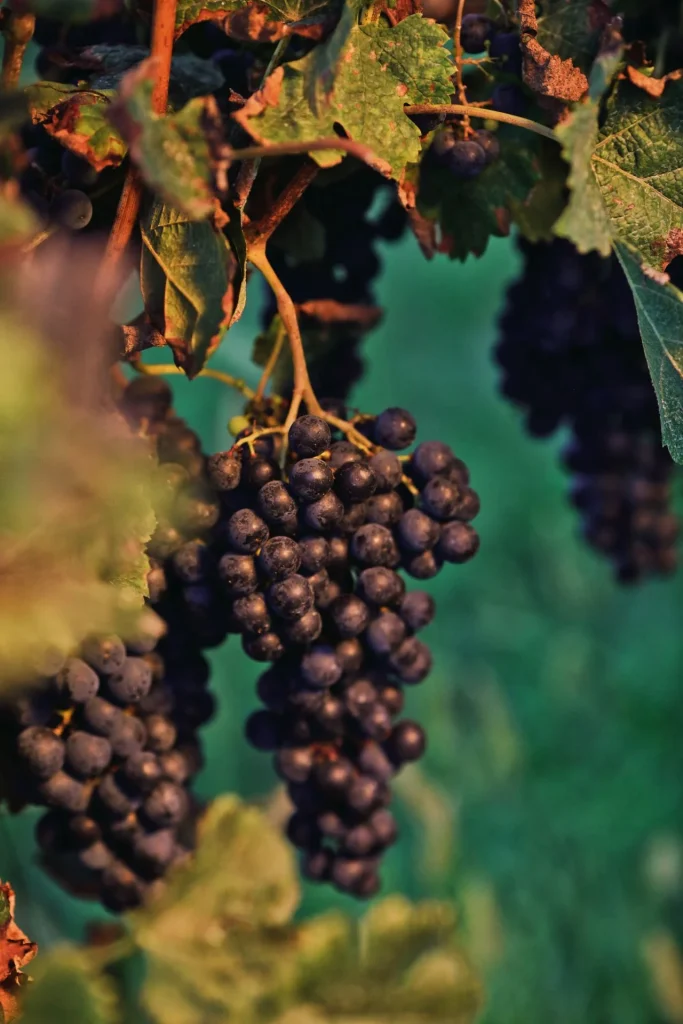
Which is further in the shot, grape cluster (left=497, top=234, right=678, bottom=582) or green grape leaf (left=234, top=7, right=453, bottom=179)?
grape cluster (left=497, top=234, right=678, bottom=582)

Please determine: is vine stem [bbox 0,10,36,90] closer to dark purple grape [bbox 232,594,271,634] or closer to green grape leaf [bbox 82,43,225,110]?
green grape leaf [bbox 82,43,225,110]

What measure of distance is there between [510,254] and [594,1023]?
56.0 inches

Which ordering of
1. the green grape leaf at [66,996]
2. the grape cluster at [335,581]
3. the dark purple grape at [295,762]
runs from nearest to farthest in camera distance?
1. the green grape leaf at [66,996]
2. the grape cluster at [335,581]
3. the dark purple grape at [295,762]

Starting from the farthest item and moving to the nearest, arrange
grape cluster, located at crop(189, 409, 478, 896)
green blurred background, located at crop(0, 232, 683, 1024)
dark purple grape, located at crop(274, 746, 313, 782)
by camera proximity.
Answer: green blurred background, located at crop(0, 232, 683, 1024)
dark purple grape, located at crop(274, 746, 313, 782)
grape cluster, located at crop(189, 409, 478, 896)

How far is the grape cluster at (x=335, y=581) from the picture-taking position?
0.62m

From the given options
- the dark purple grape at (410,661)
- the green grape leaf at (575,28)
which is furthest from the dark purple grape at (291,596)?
the green grape leaf at (575,28)

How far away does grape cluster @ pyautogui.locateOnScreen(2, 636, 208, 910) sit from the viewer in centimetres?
64

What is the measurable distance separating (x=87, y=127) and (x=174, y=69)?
0.09 m

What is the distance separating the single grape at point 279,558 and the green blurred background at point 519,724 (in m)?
0.83

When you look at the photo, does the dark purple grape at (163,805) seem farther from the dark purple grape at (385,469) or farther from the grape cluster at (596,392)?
the grape cluster at (596,392)

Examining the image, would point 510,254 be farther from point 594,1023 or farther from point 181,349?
point 181,349

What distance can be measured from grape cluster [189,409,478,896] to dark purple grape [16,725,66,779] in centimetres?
12

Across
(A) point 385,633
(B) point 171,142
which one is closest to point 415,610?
(A) point 385,633

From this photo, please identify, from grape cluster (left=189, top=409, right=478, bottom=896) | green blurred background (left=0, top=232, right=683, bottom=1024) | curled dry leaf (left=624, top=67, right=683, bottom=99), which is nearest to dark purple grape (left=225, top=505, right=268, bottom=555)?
grape cluster (left=189, top=409, right=478, bottom=896)
